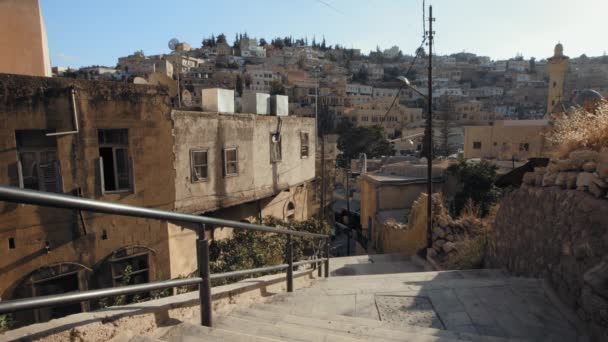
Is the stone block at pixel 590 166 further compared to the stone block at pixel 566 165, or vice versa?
the stone block at pixel 566 165

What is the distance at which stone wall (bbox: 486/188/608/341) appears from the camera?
343 cm

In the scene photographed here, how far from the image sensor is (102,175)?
362 inches

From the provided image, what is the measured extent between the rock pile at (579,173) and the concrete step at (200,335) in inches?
152

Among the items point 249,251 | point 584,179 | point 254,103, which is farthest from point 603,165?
point 254,103

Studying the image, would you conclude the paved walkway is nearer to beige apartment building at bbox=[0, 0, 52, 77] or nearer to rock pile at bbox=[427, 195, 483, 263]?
rock pile at bbox=[427, 195, 483, 263]

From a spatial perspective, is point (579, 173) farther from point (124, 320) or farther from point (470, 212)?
point (470, 212)

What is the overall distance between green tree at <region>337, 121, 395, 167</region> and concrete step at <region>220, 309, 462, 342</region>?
48.8 m

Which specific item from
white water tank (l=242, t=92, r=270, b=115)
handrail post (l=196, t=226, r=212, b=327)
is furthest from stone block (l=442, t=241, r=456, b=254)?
handrail post (l=196, t=226, r=212, b=327)

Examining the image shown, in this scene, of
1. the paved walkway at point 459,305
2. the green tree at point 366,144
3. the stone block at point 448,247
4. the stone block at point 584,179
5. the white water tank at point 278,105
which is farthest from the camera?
the green tree at point 366,144

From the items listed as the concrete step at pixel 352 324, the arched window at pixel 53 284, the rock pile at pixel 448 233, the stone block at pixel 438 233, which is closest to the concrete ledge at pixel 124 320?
the concrete step at pixel 352 324

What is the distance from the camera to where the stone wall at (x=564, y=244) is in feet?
11.3

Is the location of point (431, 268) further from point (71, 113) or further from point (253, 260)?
point (71, 113)

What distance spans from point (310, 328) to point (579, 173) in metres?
3.81

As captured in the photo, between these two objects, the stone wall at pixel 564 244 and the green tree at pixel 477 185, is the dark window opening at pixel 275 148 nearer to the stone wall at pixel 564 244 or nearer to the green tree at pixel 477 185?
the stone wall at pixel 564 244
